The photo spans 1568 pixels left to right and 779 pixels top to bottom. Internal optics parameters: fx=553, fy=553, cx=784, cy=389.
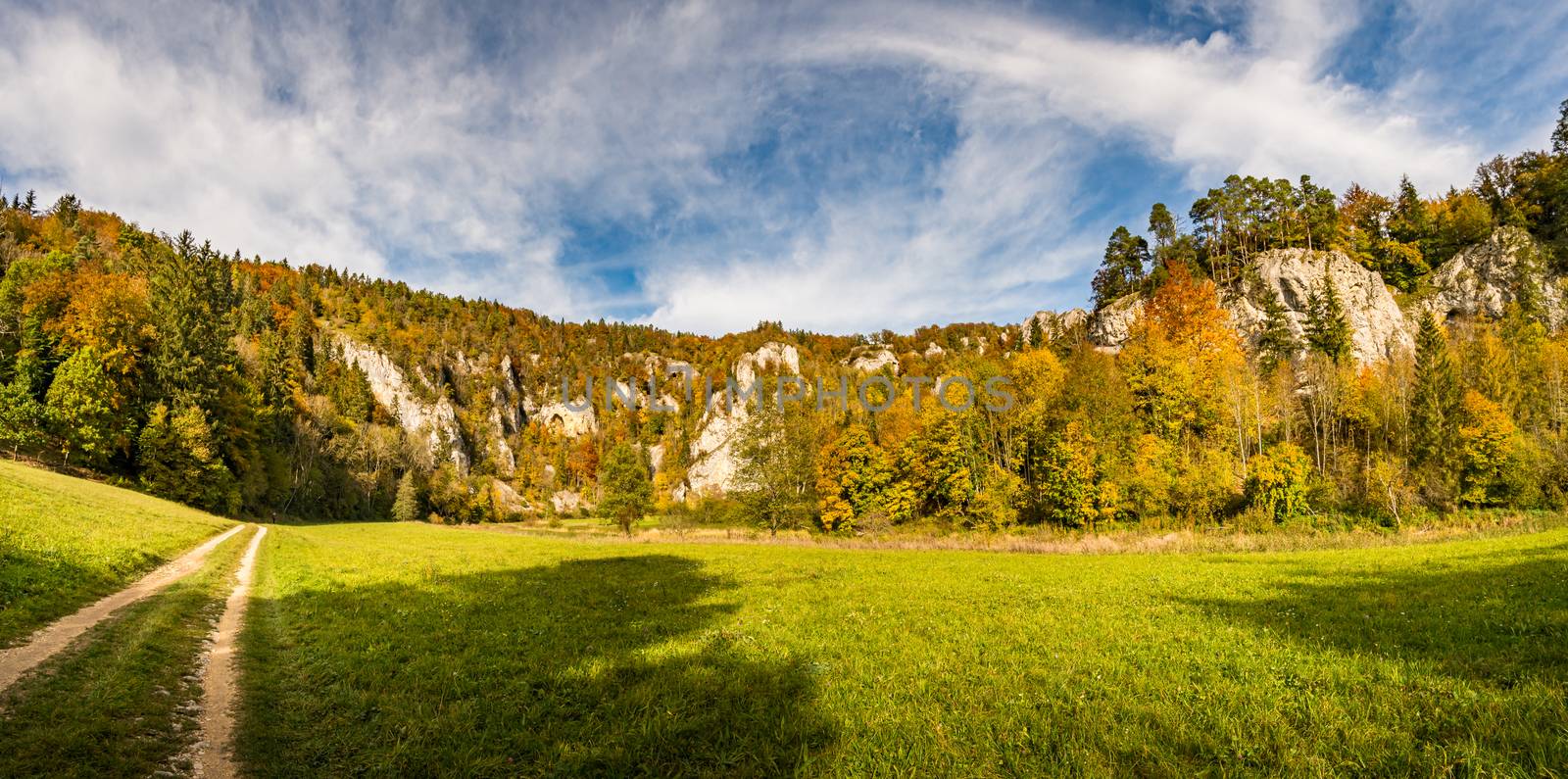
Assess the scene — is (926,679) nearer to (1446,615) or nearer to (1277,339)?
(1446,615)

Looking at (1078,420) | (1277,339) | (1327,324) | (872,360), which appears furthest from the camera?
(872,360)

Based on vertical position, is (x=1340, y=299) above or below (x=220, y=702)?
above

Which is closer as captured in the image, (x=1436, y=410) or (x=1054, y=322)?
(x=1436, y=410)

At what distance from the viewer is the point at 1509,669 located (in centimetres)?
805

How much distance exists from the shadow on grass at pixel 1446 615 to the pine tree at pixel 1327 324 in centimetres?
7018

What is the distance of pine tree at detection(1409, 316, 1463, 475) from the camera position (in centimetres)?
4822

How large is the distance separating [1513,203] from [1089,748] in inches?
5896

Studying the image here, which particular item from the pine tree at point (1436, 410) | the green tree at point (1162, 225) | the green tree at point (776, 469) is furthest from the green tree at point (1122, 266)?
the green tree at point (776, 469)

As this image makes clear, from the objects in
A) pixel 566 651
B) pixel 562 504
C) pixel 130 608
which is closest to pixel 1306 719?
pixel 566 651

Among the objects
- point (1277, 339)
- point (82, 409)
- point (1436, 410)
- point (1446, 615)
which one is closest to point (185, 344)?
point (82, 409)

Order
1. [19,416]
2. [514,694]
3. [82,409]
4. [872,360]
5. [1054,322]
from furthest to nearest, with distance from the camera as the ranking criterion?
1. [872,360]
2. [1054,322]
3. [82,409]
4. [19,416]
5. [514,694]

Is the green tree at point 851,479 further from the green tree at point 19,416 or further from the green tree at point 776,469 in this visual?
the green tree at point 19,416

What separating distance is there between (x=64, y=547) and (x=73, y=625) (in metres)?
8.56

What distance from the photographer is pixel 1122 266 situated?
112875mm
